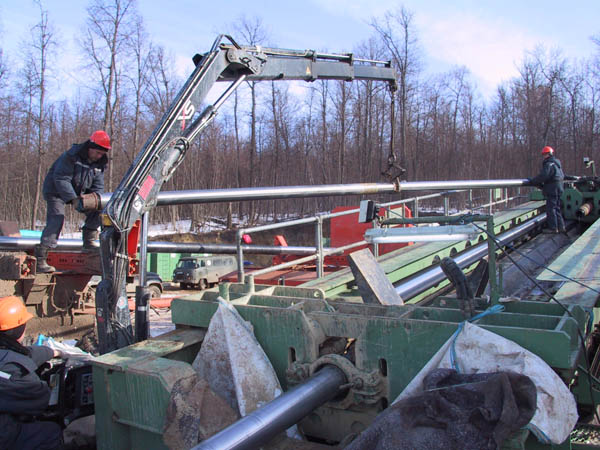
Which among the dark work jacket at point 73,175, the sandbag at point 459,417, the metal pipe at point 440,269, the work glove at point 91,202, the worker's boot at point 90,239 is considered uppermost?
the dark work jacket at point 73,175

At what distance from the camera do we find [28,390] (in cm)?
340

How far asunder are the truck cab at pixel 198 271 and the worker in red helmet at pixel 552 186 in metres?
14.7

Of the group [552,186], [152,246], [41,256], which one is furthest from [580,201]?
[41,256]

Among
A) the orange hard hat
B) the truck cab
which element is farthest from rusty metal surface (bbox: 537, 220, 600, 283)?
the truck cab

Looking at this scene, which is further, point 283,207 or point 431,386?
point 283,207

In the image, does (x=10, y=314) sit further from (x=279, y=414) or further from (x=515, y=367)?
(x=515, y=367)

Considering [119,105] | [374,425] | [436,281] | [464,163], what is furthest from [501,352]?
[464,163]

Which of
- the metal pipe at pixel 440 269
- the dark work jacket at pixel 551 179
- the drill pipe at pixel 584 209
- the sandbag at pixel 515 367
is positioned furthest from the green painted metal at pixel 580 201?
the sandbag at pixel 515 367

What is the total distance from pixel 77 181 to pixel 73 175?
7 cm

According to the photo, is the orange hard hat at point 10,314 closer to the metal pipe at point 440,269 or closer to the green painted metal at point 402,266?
the green painted metal at point 402,266

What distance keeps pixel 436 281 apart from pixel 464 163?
37995 millimetres

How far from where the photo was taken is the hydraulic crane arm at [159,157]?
13.0 ft

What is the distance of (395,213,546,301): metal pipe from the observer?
16.5 feet

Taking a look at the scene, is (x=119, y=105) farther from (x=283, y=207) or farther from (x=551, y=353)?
(x=551, y=353)
